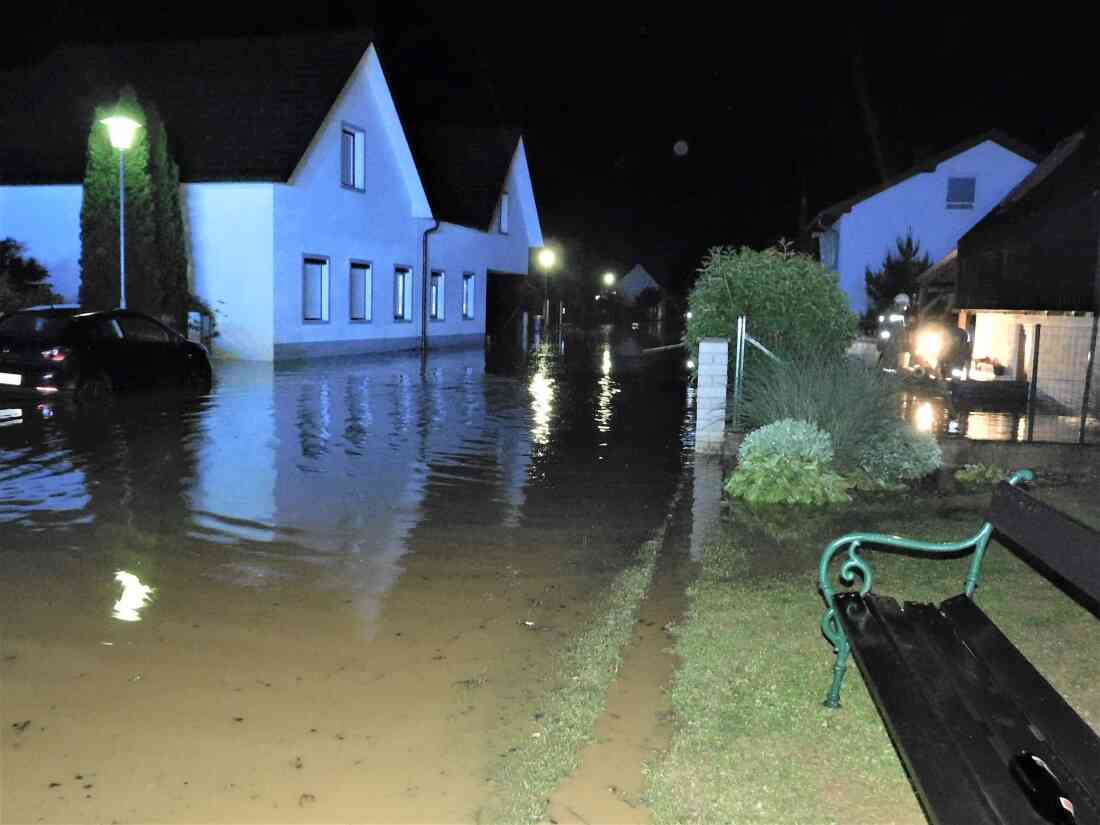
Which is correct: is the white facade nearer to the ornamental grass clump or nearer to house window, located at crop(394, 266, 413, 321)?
house window, located at crop(394, 266, 413, 321)

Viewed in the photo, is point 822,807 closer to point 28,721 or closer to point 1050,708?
point 1050,708

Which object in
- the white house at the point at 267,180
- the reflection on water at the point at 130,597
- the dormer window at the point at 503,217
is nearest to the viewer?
the reflection on water at the point at 130,597

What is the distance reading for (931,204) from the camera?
36719 mm

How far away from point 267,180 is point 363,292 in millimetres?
5779

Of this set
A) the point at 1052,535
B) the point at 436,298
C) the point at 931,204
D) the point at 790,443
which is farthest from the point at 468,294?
the point at 1052,535

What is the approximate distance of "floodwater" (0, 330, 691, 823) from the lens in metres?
3.91

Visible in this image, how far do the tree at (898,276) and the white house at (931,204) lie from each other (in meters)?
0.90

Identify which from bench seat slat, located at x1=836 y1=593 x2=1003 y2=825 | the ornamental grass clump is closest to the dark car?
the ornamental grass clump

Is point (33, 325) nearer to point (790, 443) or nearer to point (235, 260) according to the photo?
point (235, 260)

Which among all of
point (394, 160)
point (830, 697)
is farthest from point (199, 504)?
point (394, 160)

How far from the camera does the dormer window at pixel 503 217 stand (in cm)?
3769

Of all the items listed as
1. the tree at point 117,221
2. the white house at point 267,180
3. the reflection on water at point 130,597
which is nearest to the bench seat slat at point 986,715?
the reflection on water at point 130,597

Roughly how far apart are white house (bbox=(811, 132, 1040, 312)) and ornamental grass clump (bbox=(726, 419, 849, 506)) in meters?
29.3

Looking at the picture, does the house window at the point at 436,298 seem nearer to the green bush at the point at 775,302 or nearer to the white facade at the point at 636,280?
the green bush at the point at 775,302
